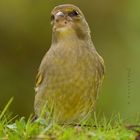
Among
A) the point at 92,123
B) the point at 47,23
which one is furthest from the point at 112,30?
the point at 92,123

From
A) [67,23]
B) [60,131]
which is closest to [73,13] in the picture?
[67,23]

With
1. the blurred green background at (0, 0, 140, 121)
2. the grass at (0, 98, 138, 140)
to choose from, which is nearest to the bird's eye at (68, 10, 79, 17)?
the grass at (0, 98, 138, 140)

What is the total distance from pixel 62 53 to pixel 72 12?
40cm

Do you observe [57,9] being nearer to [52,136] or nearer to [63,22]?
[63,22]

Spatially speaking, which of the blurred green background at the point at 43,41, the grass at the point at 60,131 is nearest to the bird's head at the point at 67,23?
the grass at the point at 60,131

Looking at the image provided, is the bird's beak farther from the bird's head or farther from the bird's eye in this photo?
the bird's eye

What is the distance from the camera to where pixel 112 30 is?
16.7 metres

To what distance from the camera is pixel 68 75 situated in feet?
30.9

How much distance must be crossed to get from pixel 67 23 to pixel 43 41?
718cm

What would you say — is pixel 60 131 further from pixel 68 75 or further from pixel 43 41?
pixel 43 41

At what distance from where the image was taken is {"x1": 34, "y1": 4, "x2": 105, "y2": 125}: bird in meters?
9.40

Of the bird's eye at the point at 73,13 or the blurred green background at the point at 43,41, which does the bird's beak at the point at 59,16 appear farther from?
the blurred green background at the point at 43,41

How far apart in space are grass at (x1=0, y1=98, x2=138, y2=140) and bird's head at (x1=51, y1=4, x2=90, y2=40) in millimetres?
1294

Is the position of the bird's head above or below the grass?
above
